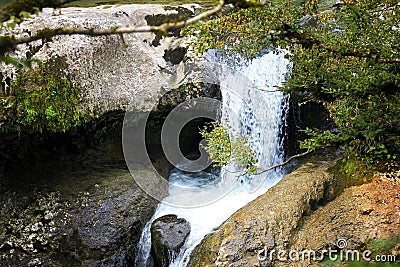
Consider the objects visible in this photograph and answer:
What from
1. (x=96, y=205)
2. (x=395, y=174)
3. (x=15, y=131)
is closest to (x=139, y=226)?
(x=96, y=205)

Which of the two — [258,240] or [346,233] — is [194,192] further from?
[346,233]

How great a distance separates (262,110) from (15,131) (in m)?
4.40

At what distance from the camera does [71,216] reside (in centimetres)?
626

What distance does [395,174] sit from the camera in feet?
14.6

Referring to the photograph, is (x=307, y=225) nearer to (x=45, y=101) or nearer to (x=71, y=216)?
(x=71, y=216)

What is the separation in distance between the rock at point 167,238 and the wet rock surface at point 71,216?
2.12ft

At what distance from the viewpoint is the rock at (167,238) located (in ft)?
17.4

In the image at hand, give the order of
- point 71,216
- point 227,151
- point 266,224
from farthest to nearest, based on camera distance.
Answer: point 71,216, point 227,151, point 266,224

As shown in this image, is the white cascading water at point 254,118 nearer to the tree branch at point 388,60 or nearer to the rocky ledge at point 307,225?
the rocky ledge at point 307,225

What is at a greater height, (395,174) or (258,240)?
(395,174)

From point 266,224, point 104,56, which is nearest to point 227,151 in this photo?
point 266,224

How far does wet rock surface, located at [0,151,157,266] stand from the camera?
5895 mm

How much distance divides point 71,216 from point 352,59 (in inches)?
194

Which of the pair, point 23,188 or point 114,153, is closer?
point 23,188
